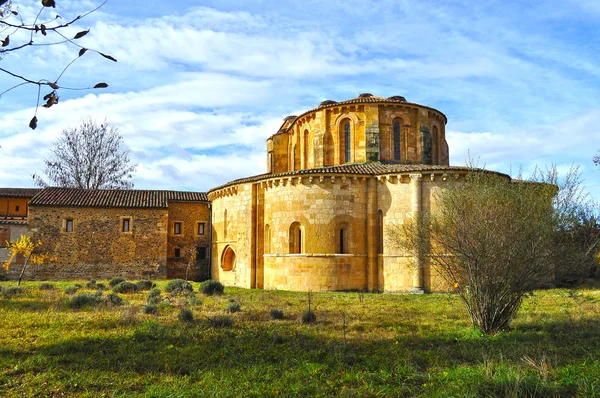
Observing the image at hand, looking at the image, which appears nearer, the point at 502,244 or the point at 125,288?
the point at 502,244

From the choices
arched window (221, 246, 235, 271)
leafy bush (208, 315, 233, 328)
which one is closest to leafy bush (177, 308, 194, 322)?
leafy bush (208, 315, 233, 328)

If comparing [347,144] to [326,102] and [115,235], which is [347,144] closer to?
[326,102]

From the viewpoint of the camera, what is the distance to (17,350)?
28.9ft

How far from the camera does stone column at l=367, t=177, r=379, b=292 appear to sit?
21047mm

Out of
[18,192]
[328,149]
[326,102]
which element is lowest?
[18,192]

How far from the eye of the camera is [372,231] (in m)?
21.2

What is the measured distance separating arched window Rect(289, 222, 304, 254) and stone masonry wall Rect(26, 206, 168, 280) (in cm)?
1093

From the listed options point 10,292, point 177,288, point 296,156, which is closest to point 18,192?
point 296,156

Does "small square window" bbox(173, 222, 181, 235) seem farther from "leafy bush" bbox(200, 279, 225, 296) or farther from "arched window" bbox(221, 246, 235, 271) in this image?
"leafy bush" bbox(200, 279, 225, 296)

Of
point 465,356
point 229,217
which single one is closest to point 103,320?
point 465,356

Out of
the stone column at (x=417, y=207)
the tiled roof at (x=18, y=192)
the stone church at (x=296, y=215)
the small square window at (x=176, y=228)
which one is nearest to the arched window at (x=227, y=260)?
the stone church at (x=296, y=215)

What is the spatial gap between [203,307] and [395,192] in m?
9.87

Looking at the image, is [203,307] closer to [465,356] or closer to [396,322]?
[396,322]

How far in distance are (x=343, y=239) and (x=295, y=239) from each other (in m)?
2.11
